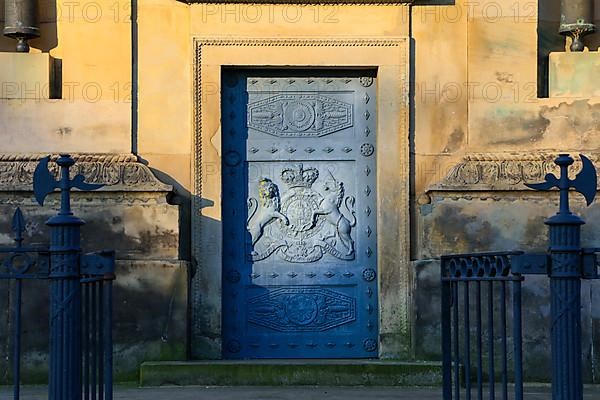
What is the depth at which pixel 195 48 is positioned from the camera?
402 inches

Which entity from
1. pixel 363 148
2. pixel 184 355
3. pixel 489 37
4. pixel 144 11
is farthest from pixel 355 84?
pixel 184 355

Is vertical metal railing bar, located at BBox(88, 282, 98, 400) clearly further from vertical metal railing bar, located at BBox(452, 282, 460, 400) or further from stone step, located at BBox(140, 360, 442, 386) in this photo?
stone step, located at BBox(140, 360, 442, 386)

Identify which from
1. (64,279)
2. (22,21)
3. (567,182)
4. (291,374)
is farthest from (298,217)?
(567,182)

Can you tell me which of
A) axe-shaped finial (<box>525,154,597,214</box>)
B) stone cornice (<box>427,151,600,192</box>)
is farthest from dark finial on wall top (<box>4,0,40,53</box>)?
axe-shaped finial (<box>525,154,597,214</box>)

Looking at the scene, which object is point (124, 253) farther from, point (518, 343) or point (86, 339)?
point (518, 343)

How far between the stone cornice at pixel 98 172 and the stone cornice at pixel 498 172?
2.60 m

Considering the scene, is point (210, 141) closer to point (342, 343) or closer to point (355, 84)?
point (355, 84)

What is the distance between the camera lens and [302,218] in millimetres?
10430

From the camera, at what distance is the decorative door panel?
33.9 feet

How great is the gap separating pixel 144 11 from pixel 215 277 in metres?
2.58

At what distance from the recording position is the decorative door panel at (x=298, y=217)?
1034 centimetres

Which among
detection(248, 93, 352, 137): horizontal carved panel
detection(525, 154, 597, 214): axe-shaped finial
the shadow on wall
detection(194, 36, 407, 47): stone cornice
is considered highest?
the shadow on wall

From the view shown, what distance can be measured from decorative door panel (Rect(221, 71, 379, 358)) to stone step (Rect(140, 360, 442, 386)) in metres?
0.69

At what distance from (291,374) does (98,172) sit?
252 cm
